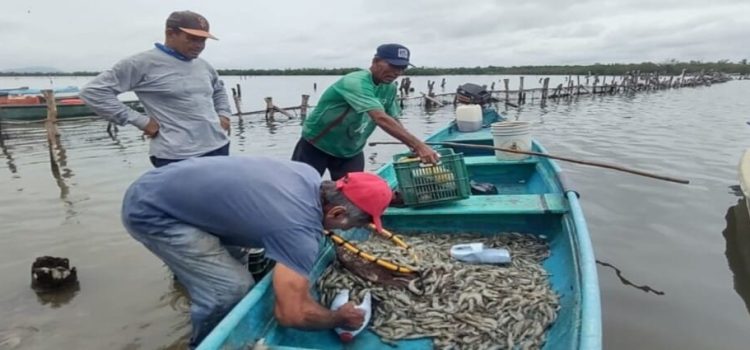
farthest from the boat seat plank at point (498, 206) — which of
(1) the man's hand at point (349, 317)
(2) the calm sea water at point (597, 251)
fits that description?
(1) the man's hand at point (349, 317)

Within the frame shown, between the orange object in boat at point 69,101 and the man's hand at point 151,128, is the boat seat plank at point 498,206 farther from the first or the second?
the orange object in boat at point 69,101

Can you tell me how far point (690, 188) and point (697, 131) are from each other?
30.9 feet

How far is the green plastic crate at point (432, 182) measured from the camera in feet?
15.2

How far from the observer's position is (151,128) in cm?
376

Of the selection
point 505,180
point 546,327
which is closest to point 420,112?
point 505,180

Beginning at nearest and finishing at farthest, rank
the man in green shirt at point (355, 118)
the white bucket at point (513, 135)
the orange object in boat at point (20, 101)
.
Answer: the man in green shirt at point (355, 118) < the white bucket at point (513, 135) < the orange object in boat at point (20, 101)

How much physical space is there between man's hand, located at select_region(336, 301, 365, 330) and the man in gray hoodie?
2.02m

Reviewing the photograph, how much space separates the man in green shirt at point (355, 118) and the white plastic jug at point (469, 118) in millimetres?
4622

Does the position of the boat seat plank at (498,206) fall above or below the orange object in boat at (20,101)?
below

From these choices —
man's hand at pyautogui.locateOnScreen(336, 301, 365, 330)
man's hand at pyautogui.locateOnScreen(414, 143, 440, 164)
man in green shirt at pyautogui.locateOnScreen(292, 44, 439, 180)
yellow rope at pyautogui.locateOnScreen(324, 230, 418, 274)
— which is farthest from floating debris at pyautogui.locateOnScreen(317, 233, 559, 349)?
man in green shirt at pyautogui.locateOnScreen(292, 44, 439, 180)

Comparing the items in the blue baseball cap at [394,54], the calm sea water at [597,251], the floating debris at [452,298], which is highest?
the blue baseball cap at [394,54]

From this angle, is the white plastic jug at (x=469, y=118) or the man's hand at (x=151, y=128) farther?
the white plastic jug at (x=469, y=118)

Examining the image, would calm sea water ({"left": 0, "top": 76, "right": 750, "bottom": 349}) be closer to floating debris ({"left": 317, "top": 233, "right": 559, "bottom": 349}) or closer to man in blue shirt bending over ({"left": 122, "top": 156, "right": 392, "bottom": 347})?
floating debris ({"left": 317, "top": 233, "right": 559, "bottom": 349})

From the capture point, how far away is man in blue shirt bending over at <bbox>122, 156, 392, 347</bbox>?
234cm
